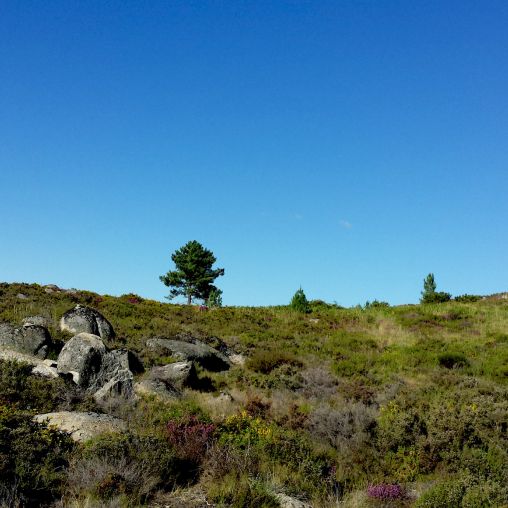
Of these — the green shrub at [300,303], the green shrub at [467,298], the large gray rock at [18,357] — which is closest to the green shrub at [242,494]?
the large gray rock at [18,357]

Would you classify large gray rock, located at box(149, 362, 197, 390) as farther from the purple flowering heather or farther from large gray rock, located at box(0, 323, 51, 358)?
the purple flowering heather

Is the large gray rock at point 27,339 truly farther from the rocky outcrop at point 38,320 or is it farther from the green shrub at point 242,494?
the green shrub at point 242,494

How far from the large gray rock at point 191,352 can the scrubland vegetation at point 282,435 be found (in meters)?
0.69

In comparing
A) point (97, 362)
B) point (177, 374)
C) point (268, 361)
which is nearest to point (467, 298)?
point (268, 361)

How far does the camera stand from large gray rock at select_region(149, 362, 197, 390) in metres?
14.1

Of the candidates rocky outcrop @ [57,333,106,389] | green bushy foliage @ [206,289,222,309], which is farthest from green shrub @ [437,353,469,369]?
green bushy foliage @ [206,289,222,309]

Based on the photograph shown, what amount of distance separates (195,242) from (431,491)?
166 ft

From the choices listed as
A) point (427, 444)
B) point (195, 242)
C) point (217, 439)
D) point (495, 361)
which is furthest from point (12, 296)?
point (195, 242)

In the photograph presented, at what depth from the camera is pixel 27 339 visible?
14.6 metres

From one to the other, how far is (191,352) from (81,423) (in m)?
8.69

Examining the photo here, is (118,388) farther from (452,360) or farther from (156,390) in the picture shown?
(452,360)

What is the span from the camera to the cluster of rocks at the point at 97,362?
10945 mm

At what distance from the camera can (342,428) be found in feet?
34.7

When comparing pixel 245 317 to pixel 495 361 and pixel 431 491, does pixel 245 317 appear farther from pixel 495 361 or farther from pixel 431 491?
pixel 431 491
